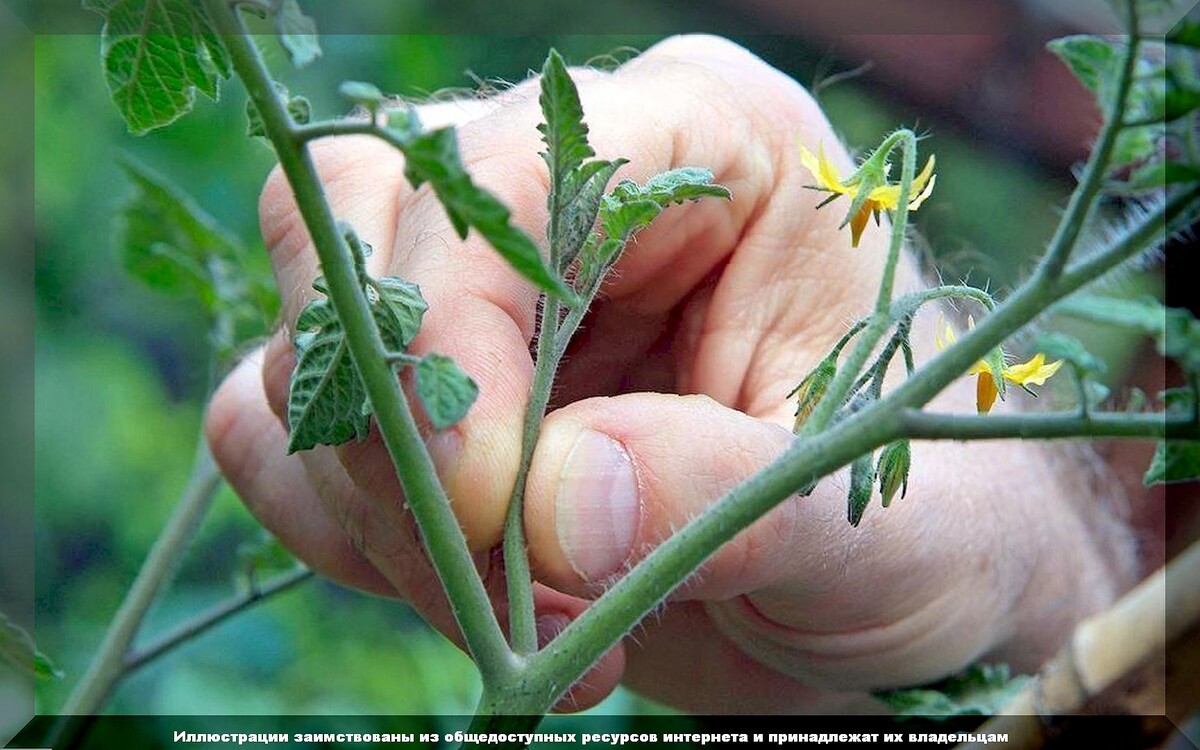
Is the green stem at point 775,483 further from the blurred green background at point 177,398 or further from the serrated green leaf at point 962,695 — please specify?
the blurred green background at point 177,398

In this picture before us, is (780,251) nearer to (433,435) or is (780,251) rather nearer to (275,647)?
(433,435)

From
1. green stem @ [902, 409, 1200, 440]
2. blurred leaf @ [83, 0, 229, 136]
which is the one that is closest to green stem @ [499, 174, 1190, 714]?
green stem @ [902, 409, 1200, 440]

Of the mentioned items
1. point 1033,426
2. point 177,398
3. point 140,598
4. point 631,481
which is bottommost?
point 177,398

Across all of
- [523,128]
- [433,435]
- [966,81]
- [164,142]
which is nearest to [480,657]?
[433,435]

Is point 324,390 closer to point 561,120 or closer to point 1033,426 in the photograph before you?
point 561,120

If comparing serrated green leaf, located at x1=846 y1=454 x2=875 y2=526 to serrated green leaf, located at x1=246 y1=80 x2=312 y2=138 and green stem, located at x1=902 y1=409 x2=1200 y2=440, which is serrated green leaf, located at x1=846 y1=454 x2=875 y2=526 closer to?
green stem, located at x1=902 y1=409 x2=1200 y2=440

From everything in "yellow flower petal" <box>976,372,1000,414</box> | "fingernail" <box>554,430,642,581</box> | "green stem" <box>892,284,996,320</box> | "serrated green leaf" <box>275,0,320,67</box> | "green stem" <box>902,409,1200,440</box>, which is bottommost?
"fingernail" <box>554,430,642,581</box>

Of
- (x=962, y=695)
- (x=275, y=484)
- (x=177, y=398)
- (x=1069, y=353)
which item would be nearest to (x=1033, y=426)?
(x=1069, y=353)
